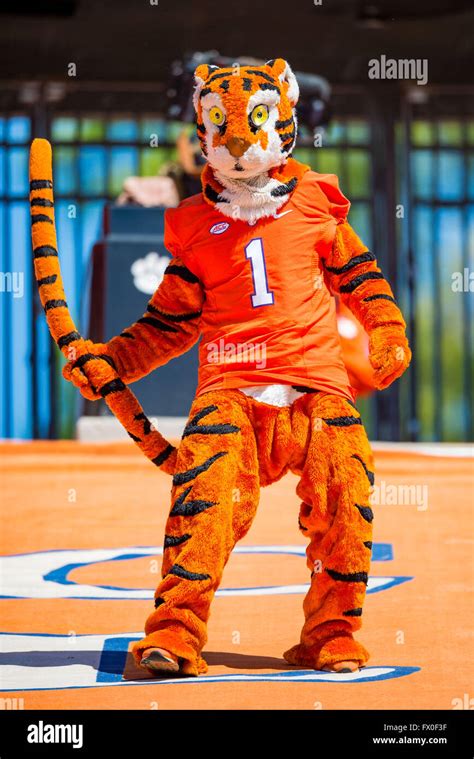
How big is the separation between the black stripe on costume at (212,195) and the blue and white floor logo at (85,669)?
114cm

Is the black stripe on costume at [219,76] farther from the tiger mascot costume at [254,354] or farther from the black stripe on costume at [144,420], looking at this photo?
the black stripe on costume at [144,420]

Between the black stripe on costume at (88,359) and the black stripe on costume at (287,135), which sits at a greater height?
the black stripe on costume at (287,135)

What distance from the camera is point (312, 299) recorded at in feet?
11.6

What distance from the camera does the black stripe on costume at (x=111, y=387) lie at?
11.8 ft

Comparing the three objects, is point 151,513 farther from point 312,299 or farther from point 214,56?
point 214,56

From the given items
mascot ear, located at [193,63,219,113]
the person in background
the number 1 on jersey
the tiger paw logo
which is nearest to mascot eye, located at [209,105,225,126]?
mascot ear, located at [193,63,219,113]

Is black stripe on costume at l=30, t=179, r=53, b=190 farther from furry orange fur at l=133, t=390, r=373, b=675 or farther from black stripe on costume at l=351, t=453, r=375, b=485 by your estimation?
black stripe on costume at l=351, t=453, r=375, b=485

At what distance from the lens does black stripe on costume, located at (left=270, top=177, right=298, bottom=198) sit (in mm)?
3557

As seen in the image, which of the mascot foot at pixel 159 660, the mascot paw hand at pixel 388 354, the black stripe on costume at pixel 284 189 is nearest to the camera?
the mascot foot at pixel 159 660

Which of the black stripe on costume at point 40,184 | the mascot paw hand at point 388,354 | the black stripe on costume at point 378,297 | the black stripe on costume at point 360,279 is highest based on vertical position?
the black stripe on costume at point 40,184

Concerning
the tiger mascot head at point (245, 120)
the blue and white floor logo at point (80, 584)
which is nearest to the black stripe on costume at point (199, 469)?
the tiger mascot head at point (245, 120)

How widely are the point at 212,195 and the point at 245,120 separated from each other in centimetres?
20

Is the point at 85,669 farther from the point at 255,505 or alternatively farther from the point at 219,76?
the point at 219,76

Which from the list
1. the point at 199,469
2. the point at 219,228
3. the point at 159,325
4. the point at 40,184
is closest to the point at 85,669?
the point at 199,469
